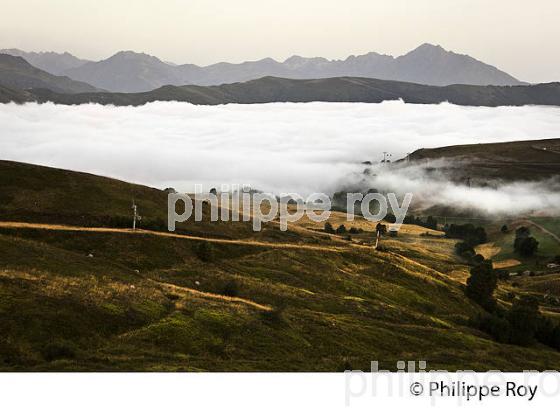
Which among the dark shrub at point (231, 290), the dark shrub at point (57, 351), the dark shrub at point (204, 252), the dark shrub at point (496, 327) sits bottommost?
the dark shrub at point (496, 327)

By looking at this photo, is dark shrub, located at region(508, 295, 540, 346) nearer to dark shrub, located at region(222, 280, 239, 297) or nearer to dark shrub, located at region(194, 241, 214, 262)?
dark shrub, located at region(222, 280, 239, 297)

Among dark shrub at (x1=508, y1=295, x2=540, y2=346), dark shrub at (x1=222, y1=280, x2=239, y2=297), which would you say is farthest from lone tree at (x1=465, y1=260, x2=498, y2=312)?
dark shrub at (x1=222, y1=280, x2=239, y2=297)

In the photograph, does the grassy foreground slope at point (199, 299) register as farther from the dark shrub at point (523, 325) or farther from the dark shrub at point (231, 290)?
the dark shrub at point (523, 325)

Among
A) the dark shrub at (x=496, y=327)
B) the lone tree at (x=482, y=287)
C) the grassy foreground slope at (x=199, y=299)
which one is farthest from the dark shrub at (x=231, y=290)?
the lone tree at (x=482, y=287)

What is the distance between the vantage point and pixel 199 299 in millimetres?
83750

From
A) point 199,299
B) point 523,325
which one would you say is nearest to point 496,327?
point 523,325

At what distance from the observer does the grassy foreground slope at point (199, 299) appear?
61969 millimetres

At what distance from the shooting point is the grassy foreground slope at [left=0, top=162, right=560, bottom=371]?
61969 millimetres

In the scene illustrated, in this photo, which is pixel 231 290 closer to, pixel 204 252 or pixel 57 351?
pixel 204 252

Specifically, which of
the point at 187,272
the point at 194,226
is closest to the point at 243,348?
the point at 187,272

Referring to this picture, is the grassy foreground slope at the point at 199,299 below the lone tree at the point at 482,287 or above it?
above

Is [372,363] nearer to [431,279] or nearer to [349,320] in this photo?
[349,320]

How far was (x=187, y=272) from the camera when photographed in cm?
10312

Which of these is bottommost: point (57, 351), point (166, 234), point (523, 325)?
point (523, 325)
